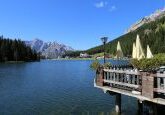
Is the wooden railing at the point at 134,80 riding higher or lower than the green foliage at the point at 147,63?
lower

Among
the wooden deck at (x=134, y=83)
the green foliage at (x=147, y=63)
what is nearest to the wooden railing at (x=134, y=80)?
the wooden deck at (x=134, y=83)

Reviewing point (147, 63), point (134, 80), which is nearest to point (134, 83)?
point (134, 80)

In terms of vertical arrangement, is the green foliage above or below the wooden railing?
above

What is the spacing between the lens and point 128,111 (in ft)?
95.9

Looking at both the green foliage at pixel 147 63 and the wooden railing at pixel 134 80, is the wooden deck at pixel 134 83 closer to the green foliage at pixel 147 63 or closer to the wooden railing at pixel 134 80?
the wooden railing at pixel 134 80

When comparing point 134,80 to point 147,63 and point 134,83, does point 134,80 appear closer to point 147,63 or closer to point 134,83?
point 134,83

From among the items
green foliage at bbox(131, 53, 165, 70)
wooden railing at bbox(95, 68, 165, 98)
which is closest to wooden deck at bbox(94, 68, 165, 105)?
wooden railing at bbox(95, 68, 165, 98)

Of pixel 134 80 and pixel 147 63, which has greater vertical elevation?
pixel 147 63

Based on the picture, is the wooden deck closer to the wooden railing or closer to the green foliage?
the wooden railing

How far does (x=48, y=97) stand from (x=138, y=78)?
76.2 ft

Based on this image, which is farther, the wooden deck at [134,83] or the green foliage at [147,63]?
the green foliage at [147,63]

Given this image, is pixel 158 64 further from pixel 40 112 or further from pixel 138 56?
pixel 40 112

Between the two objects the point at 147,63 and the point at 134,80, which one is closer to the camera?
the point at 134,80

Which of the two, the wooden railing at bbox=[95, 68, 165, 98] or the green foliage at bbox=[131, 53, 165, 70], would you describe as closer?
the wooden railing at bbox=[95, 68, 165, 98]
